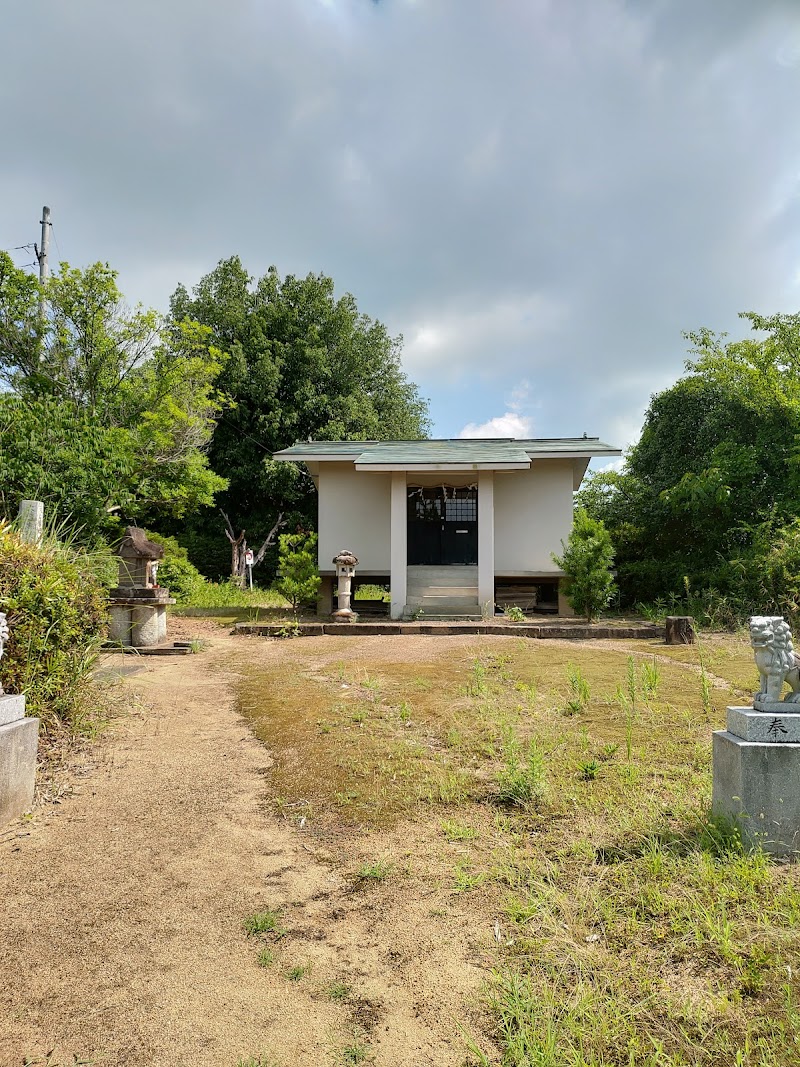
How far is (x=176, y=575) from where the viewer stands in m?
16.1

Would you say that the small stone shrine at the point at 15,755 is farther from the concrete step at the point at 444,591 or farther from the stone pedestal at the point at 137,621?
the concrete step at the point at 444,591

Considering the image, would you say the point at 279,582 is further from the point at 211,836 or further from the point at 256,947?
the point at 256,947

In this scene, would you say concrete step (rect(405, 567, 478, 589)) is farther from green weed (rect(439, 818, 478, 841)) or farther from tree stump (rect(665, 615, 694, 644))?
green weed (rect(439, 818, 478, 841))

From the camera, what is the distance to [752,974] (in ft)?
6.52

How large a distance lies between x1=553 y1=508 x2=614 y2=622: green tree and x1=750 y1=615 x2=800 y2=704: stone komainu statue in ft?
28.6

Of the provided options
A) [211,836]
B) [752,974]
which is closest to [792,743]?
[752,974]

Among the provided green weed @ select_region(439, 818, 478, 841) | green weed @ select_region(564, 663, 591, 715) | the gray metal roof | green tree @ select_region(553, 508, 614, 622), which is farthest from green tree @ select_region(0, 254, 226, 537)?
green weed @ select_region(439, 818, 478, 841)

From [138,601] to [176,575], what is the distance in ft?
23.6

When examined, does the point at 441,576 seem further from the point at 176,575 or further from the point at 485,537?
the point at 176,575

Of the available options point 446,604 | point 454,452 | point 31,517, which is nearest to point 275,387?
point 454,452

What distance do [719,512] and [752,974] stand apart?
13.6 m

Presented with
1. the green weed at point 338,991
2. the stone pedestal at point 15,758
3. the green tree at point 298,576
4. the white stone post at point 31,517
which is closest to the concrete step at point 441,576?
the green tree at point 298,576

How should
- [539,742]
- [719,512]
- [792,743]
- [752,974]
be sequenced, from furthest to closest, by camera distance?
[719,512], [539,742], [792,743], [752,974]

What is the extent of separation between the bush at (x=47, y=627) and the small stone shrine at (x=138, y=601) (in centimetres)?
412
